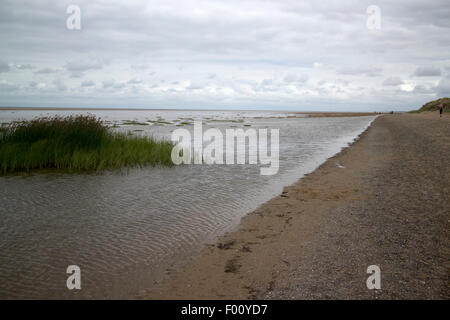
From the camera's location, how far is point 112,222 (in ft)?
27.7

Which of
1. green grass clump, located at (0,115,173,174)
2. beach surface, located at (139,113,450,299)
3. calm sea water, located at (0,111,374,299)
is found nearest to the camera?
beach surface, located at (139,113,450,299)

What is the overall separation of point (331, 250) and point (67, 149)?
13.8 meters

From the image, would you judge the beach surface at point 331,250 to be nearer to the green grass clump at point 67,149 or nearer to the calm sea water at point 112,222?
the calm sea water at point 112,222

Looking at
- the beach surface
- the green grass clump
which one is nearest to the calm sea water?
the beach surface

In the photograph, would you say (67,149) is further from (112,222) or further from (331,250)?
(331,250)

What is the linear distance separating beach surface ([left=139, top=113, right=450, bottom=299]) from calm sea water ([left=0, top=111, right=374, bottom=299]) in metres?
0.65

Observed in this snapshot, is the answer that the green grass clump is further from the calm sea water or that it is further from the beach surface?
the beach surface

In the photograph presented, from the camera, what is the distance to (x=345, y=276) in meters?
5.06

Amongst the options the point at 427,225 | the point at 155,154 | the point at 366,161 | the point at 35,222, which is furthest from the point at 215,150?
the point at 427,225

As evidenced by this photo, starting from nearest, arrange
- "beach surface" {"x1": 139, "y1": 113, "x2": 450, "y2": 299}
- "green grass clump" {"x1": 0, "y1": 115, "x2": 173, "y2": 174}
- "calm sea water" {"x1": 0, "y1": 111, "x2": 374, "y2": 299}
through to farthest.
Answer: "beach surface" {"x1": 139, "y1": 113, "x2": 450, "y2": 299} → "calm sea water" {"x1": 0, "y1": 111, "x2": 374, "y2": 299} → "green grass clump" {"x1": 0, "y1": 115, "x2": 173, "y2": 174}

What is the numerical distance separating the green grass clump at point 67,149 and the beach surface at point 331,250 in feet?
30.5

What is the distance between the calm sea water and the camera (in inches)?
219
